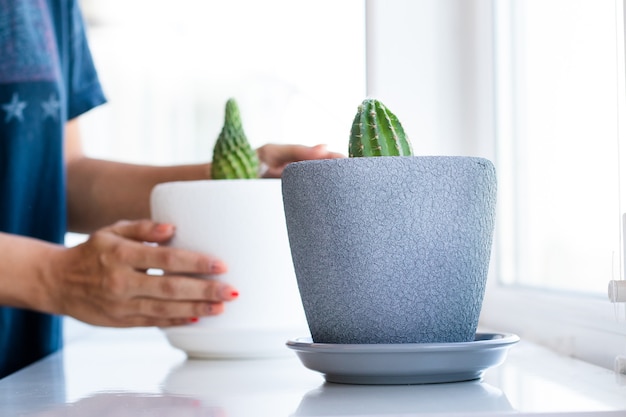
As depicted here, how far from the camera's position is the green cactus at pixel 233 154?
84 centimetres

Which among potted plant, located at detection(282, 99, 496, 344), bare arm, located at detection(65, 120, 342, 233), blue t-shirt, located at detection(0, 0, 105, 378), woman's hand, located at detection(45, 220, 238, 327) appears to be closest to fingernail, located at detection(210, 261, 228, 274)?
woman's hand, located at detection(45, 220, 238, 327)

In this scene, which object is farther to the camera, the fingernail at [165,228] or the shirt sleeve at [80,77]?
the shirt sleeve at [80,77]

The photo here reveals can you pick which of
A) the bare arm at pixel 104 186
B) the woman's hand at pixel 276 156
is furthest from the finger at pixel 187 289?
the bare arm at pixel 104 186

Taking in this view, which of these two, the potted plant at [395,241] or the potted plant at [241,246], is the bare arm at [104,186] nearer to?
the potted plant at [241,246]

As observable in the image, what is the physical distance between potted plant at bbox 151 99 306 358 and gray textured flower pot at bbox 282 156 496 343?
23 cm

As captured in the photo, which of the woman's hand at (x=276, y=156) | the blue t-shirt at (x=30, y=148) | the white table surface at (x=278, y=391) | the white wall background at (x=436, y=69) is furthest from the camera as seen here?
the blue t-shirt at (x=30, y=148)

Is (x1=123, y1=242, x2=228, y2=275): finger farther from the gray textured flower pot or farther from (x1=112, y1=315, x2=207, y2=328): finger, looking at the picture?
the gray textured flower pot

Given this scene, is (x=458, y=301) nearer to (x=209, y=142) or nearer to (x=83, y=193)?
(x=83, y=193)

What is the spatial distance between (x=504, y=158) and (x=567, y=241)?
23 centimetres

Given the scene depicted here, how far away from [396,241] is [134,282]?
0.43m

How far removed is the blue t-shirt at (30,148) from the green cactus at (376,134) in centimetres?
92

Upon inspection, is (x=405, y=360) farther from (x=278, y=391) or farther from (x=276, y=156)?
(x=276, y=156)

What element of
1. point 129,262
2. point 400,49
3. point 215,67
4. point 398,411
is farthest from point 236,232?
point 215,67

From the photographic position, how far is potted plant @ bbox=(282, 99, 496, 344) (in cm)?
55
